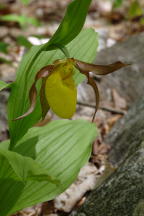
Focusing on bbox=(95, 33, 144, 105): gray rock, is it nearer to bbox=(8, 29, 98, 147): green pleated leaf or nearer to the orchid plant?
the orchid plant

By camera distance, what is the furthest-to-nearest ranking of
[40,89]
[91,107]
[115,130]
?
1. [91,107]
2. [115,130]
3. [40,89]

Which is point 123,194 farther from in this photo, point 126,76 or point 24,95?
point 126,76

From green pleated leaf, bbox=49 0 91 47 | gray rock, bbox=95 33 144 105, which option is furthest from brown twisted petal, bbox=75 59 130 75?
gray rock, bbox=95 33 144 105

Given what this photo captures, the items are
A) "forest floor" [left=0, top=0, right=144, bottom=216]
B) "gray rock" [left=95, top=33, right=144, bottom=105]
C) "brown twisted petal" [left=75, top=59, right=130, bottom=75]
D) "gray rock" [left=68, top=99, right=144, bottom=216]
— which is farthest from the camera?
"gray rock" [left=95, top=33, right=144, bottom=105]

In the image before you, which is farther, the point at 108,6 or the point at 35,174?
the point at 108,6

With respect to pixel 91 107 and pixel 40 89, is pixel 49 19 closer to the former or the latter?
pixel 91 107

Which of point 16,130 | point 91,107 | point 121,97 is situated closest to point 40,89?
point 16,130

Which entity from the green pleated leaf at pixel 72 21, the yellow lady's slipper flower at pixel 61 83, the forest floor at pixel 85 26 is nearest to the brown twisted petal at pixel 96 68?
the yellow lady's slipper flower at pixel 61 83

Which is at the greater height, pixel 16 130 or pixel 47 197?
pixel 16 130
